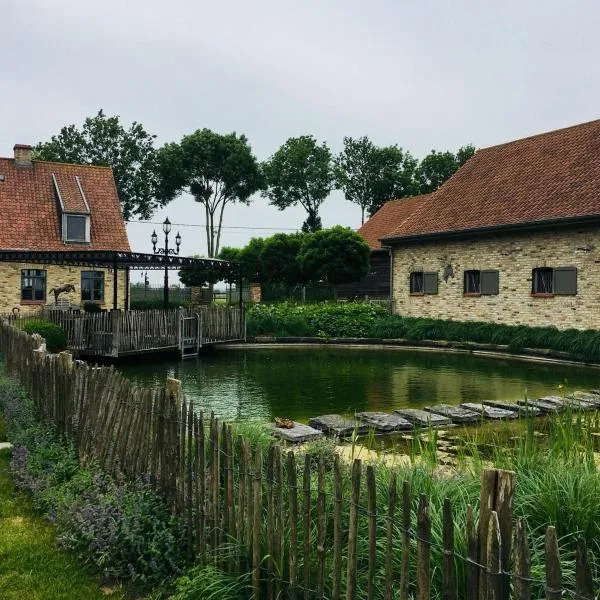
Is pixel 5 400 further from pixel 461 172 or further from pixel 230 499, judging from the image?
pixel 461 172

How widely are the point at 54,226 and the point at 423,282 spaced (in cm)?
1625

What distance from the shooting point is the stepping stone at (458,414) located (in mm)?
9148

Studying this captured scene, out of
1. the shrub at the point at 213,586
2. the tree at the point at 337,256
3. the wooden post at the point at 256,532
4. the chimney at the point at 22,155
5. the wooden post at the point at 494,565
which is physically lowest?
the shrub at the point at 213,586

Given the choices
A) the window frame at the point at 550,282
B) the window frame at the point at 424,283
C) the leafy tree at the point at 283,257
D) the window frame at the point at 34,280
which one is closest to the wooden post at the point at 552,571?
the window frame at the point at 550,282

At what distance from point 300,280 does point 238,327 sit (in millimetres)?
13737

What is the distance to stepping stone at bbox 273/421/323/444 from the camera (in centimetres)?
773

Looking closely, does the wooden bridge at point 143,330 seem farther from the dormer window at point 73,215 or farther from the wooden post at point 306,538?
the wooden post at point 306,538

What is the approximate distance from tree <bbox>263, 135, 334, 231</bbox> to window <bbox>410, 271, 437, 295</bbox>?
33.7 m

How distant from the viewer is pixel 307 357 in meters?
19.4

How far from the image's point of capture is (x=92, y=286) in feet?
92.2

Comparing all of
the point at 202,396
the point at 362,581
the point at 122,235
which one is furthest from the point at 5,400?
the point at 122,235

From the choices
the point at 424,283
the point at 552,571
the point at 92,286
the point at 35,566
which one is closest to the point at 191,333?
the point at 424,283

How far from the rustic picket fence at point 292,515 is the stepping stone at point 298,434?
2025 mm

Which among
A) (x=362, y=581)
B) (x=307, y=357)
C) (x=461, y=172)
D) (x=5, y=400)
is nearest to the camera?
(x=362, y=581)
